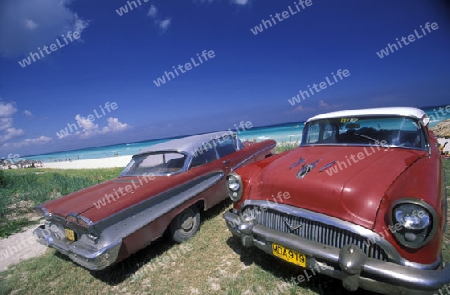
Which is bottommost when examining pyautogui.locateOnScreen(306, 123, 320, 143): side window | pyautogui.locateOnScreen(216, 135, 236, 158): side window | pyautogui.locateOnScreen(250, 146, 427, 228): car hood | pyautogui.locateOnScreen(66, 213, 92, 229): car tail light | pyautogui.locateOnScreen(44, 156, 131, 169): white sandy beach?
pyautogui.locateOnScreen(250, 146, 427, 228): car hood

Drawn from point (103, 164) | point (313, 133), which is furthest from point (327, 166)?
point (103, 164)

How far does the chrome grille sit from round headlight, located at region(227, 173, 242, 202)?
33 cm

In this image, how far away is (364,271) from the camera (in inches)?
79.1

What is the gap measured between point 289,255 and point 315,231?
38cm

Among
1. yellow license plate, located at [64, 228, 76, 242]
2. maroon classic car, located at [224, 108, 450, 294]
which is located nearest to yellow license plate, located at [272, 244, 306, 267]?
maroon classic car, located at [224, 108, 450, 294]

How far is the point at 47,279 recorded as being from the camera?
11.5 feet

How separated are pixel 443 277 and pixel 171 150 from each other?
3966mm

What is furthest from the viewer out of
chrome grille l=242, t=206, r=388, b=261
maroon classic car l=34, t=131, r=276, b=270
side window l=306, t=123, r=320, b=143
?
side window l=306, t=123, r=320, b=143

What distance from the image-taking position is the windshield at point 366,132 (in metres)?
3.20

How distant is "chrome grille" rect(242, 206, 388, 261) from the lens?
2.10 meters

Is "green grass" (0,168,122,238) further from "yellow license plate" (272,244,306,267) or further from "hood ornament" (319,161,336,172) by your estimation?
"hood ornament" (319,161,336,172)

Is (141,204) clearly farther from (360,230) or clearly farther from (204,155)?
(360,230)

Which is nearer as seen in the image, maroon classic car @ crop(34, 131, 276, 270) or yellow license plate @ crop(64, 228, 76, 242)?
maroon classic car @ crop(34, 131, 276, 270)

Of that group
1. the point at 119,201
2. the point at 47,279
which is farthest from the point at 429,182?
the point at 47,279
